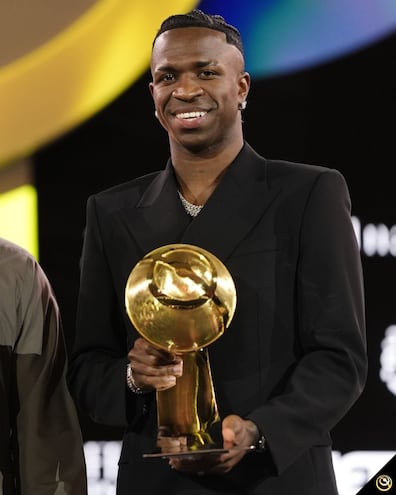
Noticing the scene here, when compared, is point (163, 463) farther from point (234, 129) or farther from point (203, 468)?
point (234, 129)

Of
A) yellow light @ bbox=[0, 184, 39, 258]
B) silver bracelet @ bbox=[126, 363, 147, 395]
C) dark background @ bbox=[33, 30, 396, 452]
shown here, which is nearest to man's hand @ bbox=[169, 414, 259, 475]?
silver bracelet @ bbox=[126, 363, 147, 395]

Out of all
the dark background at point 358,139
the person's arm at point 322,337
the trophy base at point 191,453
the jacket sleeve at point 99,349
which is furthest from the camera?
the dark background at point 358,139

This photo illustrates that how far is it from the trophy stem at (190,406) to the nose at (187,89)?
0.41 m

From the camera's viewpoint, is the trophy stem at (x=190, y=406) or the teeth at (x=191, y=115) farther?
the teeth at (x=191, y=115)

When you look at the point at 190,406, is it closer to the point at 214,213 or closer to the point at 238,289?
the point at 238,289

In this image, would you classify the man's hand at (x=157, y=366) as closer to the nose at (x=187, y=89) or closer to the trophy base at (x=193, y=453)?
the trophy base at (x=193, y=453)

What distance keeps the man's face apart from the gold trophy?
248 millimetres

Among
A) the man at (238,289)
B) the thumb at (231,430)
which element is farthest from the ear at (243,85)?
the thumb at (231,430)

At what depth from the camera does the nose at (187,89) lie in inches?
72.7

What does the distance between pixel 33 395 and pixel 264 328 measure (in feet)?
1.29

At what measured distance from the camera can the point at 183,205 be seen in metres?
1.93

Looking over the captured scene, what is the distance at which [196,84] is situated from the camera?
186cm

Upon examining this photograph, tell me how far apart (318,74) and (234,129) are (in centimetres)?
67

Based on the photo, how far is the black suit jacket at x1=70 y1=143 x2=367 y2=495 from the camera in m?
1.76
